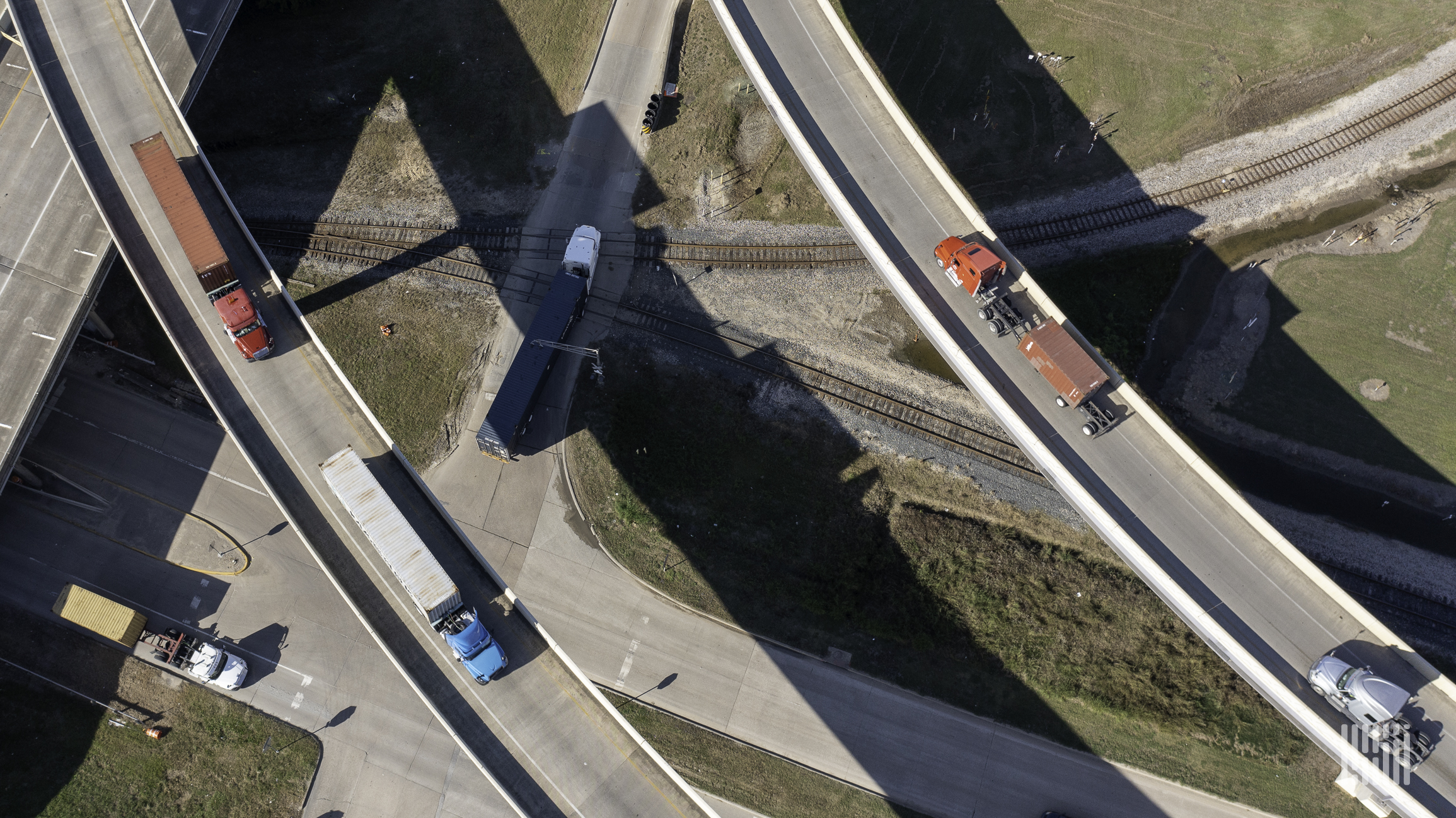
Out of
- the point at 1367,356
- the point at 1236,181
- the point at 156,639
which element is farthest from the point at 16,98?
the point at 1367,356

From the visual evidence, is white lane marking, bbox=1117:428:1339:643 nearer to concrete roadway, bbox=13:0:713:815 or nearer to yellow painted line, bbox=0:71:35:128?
concrete roadway, bbox=13:0:713:815

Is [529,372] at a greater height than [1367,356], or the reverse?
[1367,356]

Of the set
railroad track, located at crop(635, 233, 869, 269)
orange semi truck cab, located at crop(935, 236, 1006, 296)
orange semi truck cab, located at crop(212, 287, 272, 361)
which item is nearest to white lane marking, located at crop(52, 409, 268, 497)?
orange semi truck cab, located at crop(212, 287, 272, 361)

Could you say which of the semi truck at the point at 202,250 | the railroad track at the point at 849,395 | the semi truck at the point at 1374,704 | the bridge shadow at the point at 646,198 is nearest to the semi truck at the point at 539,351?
the bridge shadow at the point at 646,198

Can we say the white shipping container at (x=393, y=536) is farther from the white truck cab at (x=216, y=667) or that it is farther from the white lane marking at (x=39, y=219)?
the white lane marking at (x=39, y=219)

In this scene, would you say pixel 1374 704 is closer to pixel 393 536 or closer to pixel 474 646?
pixel 474 646
